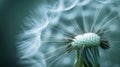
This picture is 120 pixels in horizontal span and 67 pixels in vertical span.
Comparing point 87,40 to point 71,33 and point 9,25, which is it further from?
point 9,25

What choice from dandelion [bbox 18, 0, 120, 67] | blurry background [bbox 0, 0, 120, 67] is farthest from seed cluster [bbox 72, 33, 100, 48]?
blurry background [bbox 0, 0, 120, 67]

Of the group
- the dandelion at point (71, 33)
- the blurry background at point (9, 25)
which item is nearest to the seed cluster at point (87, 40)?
the dandelion at point (71, 33)

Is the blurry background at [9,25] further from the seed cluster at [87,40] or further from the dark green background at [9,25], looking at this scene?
the seed cluster at [87,40]

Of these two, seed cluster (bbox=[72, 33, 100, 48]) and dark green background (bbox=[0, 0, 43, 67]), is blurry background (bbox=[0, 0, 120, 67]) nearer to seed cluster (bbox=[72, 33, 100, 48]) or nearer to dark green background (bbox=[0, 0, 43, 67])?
dark green background (bbox=[0, 0, 43, 67])

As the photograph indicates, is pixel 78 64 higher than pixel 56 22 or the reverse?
the reverse

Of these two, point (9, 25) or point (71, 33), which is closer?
point (71, 33)

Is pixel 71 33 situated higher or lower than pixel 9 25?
lower

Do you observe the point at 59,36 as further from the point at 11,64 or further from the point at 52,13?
the point at 11,64

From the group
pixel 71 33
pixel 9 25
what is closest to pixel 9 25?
pixel 9 25

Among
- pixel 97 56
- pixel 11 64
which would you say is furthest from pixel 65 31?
pixel 11 64
